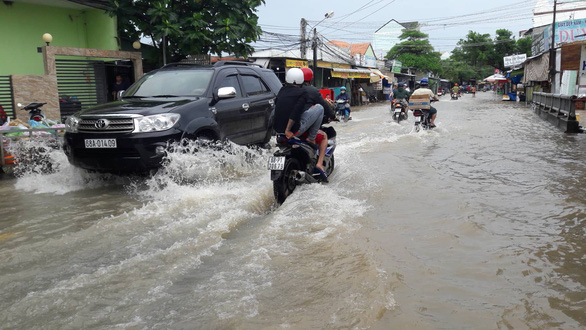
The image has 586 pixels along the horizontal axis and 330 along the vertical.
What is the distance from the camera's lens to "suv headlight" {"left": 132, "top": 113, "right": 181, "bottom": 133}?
5684mm

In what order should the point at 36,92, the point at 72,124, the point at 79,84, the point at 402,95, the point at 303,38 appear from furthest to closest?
the point at 303,38, the point at 402,95, the point at 79,84, the point at 36,92, the point at 72,124

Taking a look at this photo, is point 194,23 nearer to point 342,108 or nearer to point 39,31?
point 39,31

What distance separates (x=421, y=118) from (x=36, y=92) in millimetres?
9994

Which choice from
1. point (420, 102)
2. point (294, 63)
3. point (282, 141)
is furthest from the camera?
point (294, 63)

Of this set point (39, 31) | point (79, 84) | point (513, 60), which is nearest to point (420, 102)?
point (79, 84)

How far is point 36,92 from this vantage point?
33.7 ft

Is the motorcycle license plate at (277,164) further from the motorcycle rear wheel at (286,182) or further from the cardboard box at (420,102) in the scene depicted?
the cardboard box at (420,102)

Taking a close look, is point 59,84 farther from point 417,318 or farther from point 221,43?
point 417,318

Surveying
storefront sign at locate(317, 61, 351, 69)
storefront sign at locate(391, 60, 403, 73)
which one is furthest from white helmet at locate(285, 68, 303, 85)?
storefront sign at locate(391, 60, 403, 73)

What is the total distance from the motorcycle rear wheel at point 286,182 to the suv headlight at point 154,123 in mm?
1628

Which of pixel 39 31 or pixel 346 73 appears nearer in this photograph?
pixel 39 31

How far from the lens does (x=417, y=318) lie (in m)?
2.76

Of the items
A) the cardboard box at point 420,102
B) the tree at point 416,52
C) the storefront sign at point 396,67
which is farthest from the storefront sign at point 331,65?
the tree at point 416,52

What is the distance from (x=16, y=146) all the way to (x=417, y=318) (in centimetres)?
696
